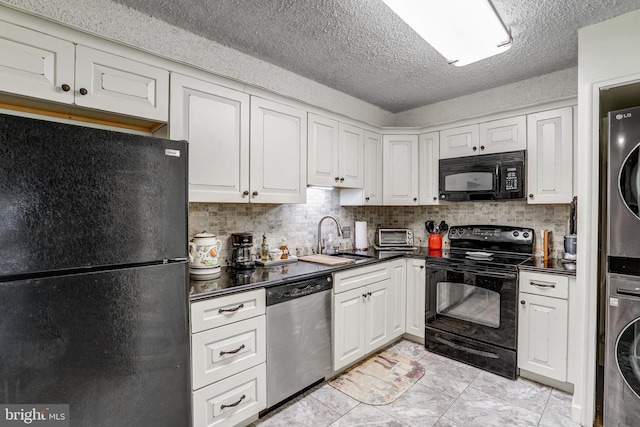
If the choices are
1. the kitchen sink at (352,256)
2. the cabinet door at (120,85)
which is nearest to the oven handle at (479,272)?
the kitchen sink at (352,256)

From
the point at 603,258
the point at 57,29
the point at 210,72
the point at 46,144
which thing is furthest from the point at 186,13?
the point at 603,258

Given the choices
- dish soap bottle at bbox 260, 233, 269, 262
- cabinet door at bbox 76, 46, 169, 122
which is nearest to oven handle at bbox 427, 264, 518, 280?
dish soap bottle at bbox 260, 233, 269, 262

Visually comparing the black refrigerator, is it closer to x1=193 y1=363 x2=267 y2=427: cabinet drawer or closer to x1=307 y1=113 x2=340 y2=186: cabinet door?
x1=193 y1=363 x2=267 y2=427: cabinet drawer

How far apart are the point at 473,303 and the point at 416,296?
0.52 meters

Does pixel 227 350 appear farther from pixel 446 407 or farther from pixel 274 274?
pixel 446 407

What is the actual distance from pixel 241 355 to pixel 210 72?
5.59ft

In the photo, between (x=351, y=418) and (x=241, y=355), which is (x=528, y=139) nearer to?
(x=351, y=418)

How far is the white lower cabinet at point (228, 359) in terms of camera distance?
5.30ft

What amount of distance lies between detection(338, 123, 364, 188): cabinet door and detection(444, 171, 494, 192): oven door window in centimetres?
87

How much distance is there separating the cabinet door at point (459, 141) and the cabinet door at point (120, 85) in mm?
2521

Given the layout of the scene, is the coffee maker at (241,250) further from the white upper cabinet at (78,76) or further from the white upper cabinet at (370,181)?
the white upper cabinet at (370,181)

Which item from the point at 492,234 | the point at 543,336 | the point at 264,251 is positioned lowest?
the point at 543,336

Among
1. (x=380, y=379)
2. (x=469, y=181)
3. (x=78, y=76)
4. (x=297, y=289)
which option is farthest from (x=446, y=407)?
(x=78, y=76)

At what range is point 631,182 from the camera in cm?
166
